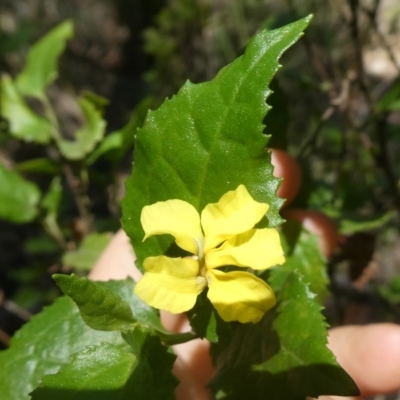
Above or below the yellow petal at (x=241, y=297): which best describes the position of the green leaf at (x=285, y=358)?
below

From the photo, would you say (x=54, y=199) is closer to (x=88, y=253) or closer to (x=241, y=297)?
(x=88, y=253)

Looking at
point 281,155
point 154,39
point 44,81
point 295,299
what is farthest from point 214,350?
point 154,39

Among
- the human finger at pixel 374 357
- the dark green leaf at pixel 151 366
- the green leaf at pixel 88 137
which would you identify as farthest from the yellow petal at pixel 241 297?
the green leaf at pixel 88 137

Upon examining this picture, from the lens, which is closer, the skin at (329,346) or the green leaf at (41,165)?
the skin at (329,346)

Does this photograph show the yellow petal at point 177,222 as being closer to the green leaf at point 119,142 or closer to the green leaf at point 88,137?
the green leaf at point 119,142

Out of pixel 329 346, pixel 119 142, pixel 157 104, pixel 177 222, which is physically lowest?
pixel 329 346

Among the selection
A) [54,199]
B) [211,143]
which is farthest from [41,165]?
[211,143]

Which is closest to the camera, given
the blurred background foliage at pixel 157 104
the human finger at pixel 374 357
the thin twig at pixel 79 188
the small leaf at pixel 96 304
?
the small leaf at pixel 96 304

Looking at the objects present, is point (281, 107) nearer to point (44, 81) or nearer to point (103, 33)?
point (44, 81)
